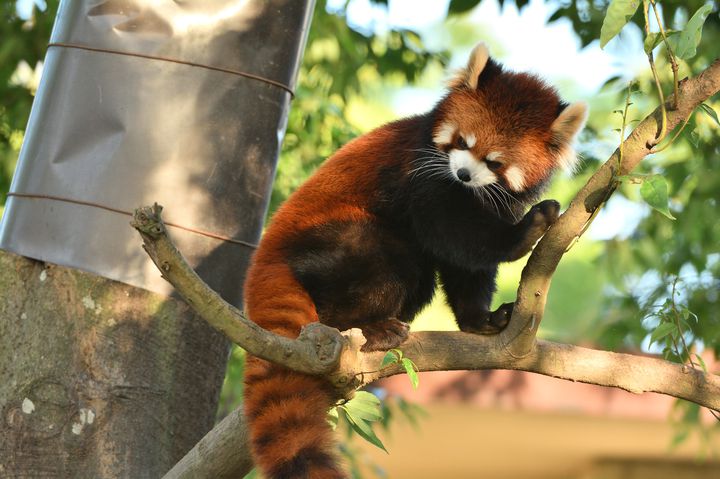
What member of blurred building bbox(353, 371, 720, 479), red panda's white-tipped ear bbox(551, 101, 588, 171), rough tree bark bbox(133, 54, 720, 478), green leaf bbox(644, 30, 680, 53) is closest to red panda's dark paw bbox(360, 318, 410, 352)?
rough tree bark bbox(133, 54, 720, 478)

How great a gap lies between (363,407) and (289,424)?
20 cm

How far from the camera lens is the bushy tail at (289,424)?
2.23 metres

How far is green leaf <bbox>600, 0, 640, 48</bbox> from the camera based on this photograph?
1.97 meters

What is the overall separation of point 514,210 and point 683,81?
123cm

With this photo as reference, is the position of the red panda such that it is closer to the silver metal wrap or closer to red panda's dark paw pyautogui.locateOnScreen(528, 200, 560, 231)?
red panda's dark paw pyautogui.locateOnScreen(528, 200, 560, 231)

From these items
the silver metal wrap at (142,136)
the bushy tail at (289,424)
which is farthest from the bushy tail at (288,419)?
the silver metal wrap at (142,136)

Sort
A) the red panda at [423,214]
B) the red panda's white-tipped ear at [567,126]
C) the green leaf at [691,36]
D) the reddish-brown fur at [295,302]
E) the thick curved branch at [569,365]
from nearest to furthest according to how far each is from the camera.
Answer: the green leaf at [691,36], the reddish-brown fur at [295,302], the thick curved branch at [569,365], the red panda at [423,214], the red panda's white-tipped ear at [567,126]

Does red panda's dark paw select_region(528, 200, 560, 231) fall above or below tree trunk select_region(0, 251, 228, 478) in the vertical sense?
above

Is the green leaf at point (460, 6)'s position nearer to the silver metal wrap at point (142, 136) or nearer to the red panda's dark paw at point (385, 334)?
the silver metal wrap at point (142, 136)

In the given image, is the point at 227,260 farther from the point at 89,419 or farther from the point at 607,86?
the point at 607,86

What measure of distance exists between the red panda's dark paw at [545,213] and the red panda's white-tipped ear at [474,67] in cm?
71

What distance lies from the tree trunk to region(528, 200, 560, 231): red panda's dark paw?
3.63ft

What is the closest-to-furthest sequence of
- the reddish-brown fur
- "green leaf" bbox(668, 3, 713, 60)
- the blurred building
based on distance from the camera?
"green leaf" bbox(668, 3, 713, 60) → the reddish-brown fur → the blurred building

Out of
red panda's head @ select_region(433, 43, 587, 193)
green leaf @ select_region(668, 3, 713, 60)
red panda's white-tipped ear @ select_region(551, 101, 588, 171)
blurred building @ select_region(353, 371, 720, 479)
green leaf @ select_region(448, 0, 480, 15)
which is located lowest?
green leaf @ select_region(668, 3, 713, 60)
